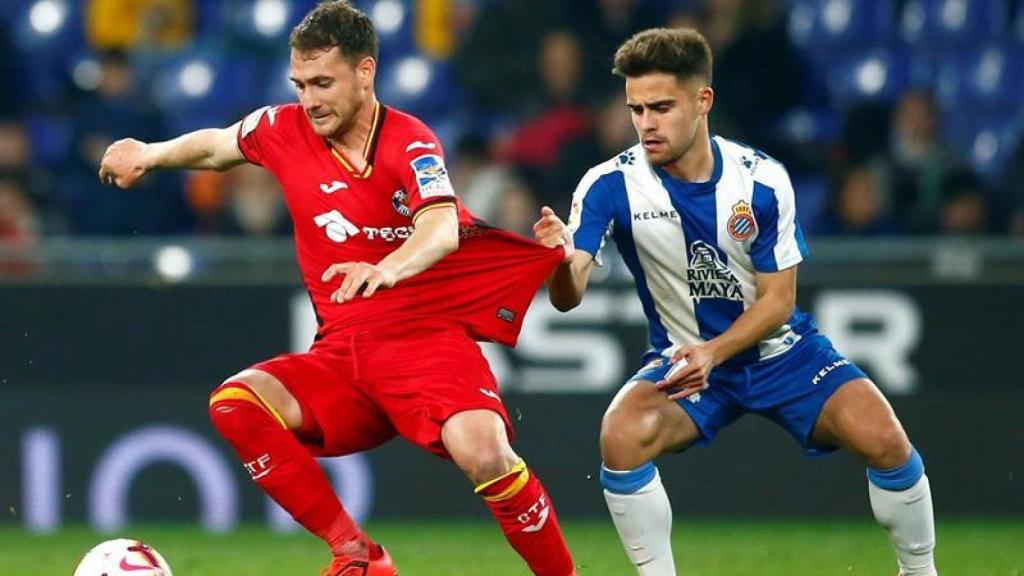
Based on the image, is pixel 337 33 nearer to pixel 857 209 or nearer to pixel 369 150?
pixel 369 150

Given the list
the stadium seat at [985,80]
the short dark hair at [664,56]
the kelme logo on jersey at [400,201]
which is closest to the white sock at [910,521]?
the short dark hair at [664,56]

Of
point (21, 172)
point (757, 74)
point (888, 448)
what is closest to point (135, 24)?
point (21, 172)

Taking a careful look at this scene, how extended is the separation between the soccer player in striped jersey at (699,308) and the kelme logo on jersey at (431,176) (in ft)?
1.33

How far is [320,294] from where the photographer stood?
6.71 metres

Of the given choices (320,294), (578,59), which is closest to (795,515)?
(578,59)

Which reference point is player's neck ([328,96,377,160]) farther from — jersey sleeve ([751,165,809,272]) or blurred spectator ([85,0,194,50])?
blurred spectator ([85,0,194,50])

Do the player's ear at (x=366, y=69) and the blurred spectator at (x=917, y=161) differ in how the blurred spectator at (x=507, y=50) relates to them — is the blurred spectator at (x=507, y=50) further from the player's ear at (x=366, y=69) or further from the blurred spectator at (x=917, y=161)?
the player's ear at (x=366, y=69)

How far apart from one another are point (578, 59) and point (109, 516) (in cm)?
394

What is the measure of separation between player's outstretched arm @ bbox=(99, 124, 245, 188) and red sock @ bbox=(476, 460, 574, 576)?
1.51m

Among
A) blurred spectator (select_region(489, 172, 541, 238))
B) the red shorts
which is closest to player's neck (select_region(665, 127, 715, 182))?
the red shorts

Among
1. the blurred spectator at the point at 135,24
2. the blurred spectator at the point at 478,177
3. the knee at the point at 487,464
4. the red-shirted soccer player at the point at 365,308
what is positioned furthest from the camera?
the blurred spectator at the point at 135,24

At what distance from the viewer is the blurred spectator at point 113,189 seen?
10.8 m

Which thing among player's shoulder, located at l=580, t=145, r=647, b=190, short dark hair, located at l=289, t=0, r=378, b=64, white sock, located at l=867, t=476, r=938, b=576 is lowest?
white sock, located at l=867, t=476, r=938, b=576

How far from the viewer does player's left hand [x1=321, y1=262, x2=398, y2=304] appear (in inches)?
225
